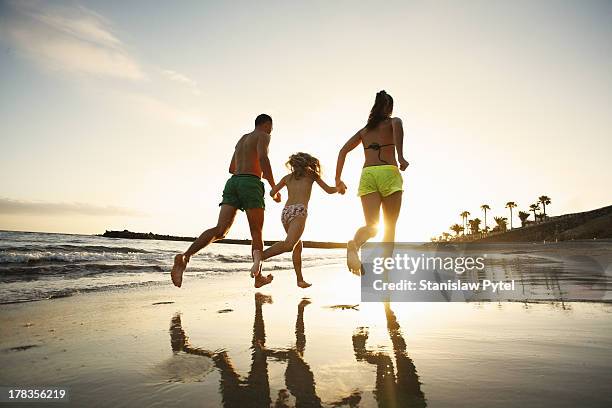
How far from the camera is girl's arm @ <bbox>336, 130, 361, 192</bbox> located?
5.16m

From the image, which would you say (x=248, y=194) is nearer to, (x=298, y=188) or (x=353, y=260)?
(x=298, y=188)

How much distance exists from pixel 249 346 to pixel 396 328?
4.11 ft

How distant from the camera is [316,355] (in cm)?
232

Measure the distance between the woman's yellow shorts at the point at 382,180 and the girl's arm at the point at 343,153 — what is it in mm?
536

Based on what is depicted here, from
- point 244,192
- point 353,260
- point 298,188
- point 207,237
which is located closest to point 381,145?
point 298,188

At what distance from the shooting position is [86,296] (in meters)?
5.16

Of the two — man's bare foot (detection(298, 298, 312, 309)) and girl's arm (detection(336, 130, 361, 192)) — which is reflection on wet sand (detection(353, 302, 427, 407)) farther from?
girl's arm (detection(336, 130, 361, 192))

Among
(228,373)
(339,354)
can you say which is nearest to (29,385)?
(228,373)

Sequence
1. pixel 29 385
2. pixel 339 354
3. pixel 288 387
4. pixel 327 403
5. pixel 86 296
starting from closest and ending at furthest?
pixel 327 403, pixel 288 387, pixel 29 385, pixel 339 354, pixel 86 296

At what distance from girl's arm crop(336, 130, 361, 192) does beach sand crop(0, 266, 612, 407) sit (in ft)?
6.07

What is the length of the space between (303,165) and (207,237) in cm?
171

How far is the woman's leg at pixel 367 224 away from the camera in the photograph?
468 cm

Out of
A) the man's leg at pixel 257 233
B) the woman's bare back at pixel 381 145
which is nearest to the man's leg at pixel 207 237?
the man's leg at pixel 257 233

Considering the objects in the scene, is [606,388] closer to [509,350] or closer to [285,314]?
[509,350]
